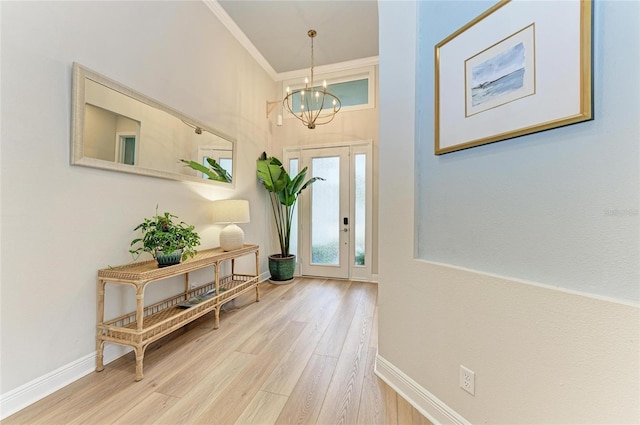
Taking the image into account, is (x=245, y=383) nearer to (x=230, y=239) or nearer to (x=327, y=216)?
(x=230, y=239)

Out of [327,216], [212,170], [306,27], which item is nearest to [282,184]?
[327,216]

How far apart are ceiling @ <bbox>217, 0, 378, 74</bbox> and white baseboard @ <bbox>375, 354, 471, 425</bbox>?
12.0 ft

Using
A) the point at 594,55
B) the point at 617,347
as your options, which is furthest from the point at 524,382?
the point at 594,55

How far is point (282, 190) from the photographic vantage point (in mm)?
3980

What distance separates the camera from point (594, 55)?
89cm

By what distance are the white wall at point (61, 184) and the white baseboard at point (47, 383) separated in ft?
0.11

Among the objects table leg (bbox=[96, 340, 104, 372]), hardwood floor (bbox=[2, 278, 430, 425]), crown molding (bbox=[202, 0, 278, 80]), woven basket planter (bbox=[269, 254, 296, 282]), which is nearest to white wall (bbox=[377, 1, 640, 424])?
hardwood floor (bbox=[2, 278, 430, 425])

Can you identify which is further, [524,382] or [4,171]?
[4,171]

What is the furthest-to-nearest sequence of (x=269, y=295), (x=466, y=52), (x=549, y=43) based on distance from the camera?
(x=269, y=295) → (x=466, y=52) → (x=549, y=43)

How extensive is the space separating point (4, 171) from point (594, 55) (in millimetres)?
2751

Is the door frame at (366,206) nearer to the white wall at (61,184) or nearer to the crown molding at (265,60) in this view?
the crown molding at (265,60)

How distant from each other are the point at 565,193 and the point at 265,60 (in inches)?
167

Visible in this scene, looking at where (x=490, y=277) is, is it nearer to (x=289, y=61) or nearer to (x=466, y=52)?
(x=466, y=52)

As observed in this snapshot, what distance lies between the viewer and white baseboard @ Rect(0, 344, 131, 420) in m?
1.40
